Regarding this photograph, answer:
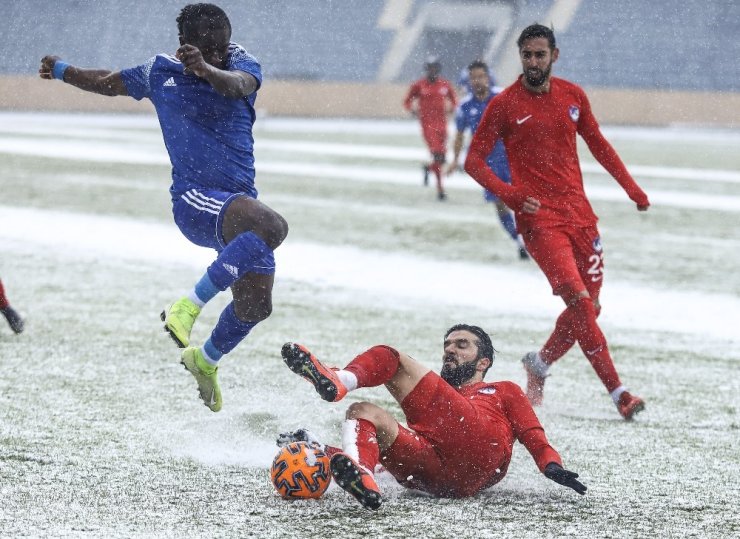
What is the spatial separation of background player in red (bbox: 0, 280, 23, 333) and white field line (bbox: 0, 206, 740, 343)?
2.94 meters

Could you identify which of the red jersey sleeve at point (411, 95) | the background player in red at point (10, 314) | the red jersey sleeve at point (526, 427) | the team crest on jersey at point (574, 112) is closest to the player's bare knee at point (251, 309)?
the red jersey sleeve at point (526, 427)

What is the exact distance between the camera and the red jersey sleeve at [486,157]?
6.50 m

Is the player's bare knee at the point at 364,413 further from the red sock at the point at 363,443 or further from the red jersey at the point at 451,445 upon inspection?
the red jersey at the point at 451,445

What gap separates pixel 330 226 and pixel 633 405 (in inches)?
326

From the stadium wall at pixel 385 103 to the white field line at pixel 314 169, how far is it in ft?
54.2

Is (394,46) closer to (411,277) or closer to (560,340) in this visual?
(411,277)

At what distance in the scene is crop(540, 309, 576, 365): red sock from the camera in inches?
260

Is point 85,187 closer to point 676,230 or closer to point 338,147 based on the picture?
point 676,230

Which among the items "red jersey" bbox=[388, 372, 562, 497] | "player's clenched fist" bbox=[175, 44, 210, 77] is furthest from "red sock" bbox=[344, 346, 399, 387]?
"player's clenched fist" bbox=[175, 44, 210, 77]

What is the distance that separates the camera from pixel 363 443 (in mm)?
4305

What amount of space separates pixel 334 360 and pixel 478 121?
6309mm

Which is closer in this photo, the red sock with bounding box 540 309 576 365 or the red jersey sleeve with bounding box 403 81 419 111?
the red sock with bounding box 540 309 576 365

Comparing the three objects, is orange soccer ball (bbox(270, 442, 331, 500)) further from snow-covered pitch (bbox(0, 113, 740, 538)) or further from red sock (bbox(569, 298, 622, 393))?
red sock (bbox(569, 298, 622, 393))

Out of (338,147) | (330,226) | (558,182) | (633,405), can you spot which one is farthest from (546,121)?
(338,147)
